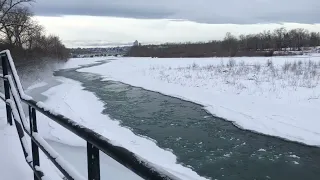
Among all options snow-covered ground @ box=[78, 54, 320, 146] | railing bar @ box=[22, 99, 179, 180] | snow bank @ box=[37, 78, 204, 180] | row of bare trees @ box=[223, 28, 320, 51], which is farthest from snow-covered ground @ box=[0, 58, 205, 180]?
row of bare trees @ box=[223, 28, 320, 51]

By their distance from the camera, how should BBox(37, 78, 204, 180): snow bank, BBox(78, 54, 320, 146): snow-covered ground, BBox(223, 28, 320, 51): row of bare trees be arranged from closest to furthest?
BBox(37, 78, 204, 180): snow bank, BBox(78, 54, 320, 146): snow-covered ground, BBox(223, 28, 320, 51): row of bare trees

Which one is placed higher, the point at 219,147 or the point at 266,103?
the point at 266,103

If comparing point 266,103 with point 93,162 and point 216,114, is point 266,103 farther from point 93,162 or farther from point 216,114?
point 93,162

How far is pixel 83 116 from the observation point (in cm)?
1269

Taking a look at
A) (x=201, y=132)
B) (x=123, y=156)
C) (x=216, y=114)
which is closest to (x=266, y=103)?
(x=216, y=114)

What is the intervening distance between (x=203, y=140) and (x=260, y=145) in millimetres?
1518

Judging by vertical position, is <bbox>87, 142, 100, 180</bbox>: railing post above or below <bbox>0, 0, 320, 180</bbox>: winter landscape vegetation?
above

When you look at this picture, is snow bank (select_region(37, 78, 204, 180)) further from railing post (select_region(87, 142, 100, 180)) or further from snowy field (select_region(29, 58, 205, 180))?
railing post (select_region(87, 142, 100, 180))

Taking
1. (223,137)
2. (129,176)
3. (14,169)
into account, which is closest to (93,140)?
(14,169)

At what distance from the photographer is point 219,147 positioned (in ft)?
27.5

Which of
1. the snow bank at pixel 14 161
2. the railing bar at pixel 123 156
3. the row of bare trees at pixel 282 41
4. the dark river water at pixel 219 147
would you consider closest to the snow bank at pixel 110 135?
the dark river water at pixel 219 147

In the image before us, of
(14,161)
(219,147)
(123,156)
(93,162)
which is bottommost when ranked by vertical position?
(219,147)

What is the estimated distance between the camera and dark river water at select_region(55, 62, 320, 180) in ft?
22.0

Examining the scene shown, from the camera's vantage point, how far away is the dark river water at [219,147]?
6.70 metres
